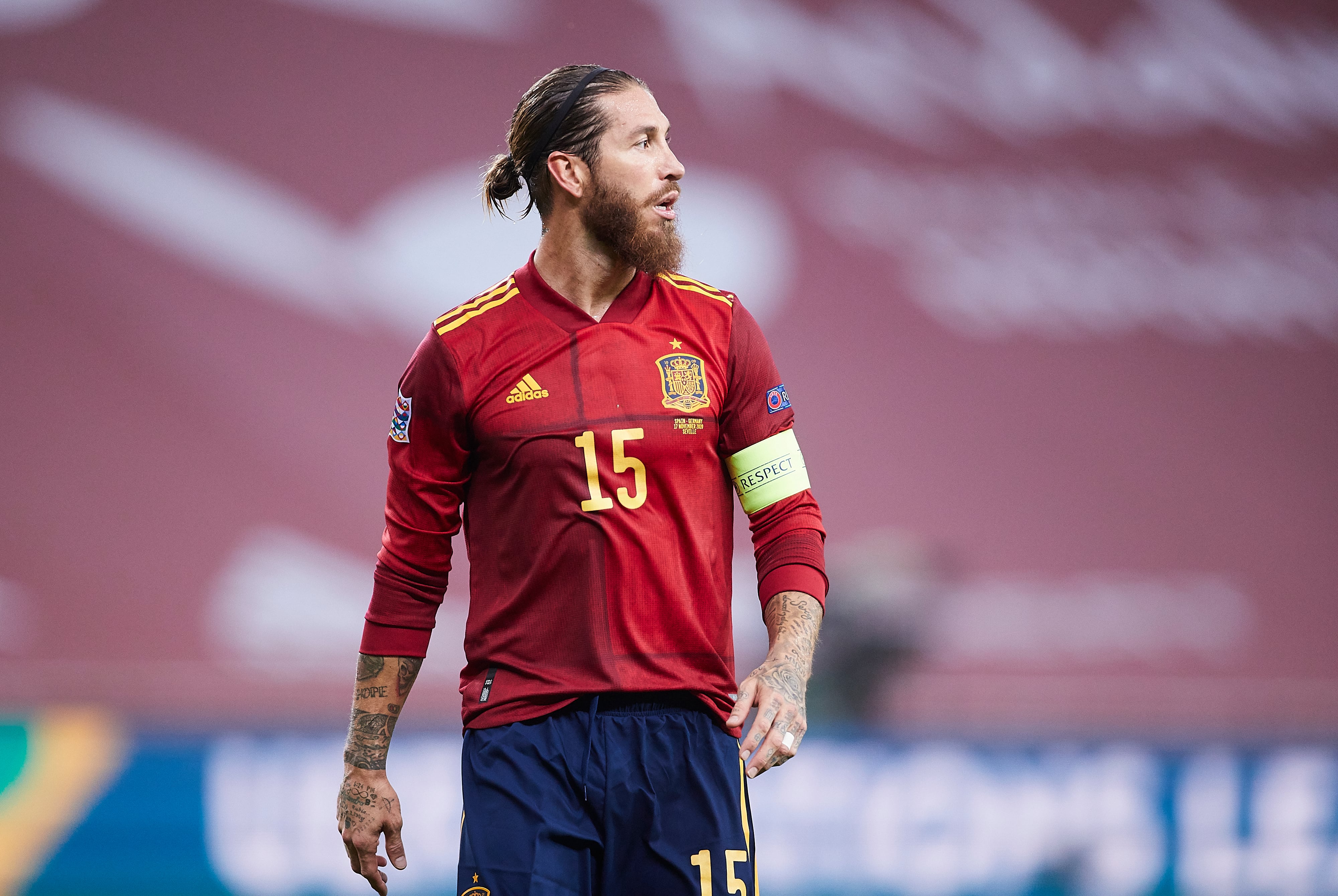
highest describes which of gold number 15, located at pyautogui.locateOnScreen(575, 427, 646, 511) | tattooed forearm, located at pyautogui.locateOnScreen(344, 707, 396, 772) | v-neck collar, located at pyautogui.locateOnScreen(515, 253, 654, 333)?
v-neck collar, located at pyautogui.locateOnScreen(515, 253, 654, 333)

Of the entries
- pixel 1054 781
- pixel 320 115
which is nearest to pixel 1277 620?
pixel 1054 781

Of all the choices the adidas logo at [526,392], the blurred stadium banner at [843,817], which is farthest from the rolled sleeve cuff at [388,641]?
the blurred stadium banner at [843,817]

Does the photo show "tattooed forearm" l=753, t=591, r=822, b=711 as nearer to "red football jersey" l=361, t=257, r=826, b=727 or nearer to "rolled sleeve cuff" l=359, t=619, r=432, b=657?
"red football jersey" l=361, t=257, r=826, b=727

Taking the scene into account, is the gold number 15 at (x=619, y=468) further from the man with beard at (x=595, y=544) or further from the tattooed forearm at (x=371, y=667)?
the tattooed forearm at (x=371, y=667)

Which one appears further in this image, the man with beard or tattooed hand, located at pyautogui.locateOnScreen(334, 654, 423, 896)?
tattooed hand, located at pyautogui.locateOnScreen(334, 654, 423, 896)

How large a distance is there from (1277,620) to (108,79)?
5.13 metres

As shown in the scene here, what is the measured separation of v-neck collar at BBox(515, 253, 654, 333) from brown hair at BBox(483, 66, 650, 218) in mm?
131

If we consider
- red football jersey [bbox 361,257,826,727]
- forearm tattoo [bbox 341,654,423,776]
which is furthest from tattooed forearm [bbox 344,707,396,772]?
red football jersey [bbox 361,257,826,727]

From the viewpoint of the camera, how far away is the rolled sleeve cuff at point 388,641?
222 cm

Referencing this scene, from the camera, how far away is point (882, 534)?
17.5 feet

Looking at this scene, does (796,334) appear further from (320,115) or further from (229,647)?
(229,647)

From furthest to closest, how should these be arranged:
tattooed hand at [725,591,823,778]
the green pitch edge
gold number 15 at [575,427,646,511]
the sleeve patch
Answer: the green pitch edge
the sleeve patch
gold number 15 at [575,427,646,511]
tattooed hand at [725,591,823,778]

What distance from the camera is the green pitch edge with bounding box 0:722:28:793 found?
388 centimetres

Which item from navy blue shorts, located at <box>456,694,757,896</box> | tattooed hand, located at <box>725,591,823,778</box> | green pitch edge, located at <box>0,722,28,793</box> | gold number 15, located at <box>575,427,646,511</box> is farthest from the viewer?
green pitch edge, located at <box>0,722,28,793</box>
